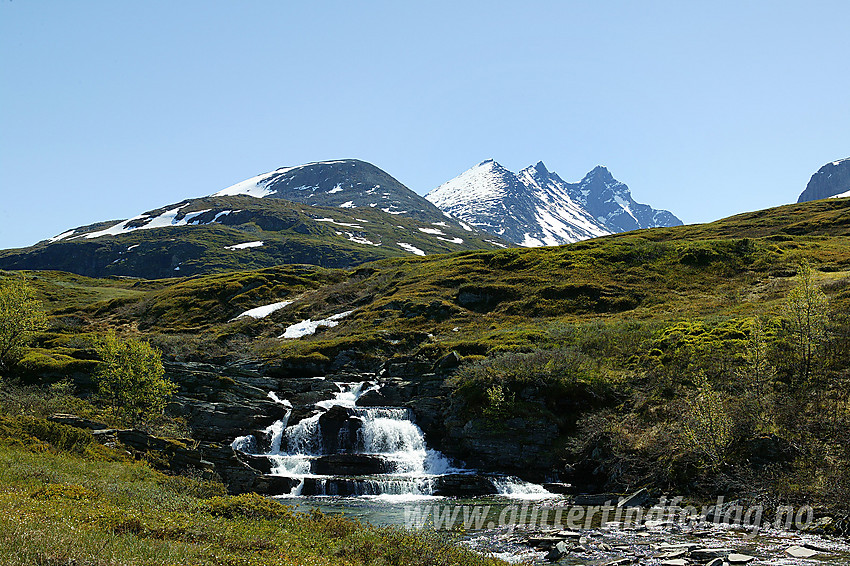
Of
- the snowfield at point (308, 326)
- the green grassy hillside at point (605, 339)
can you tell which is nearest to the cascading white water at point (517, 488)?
the green grassy hillside at point (605, 339)

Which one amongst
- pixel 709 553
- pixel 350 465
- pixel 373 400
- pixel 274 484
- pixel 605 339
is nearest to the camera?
pixel 709 553

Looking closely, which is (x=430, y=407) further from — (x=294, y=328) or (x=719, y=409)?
(x=294, y=328)

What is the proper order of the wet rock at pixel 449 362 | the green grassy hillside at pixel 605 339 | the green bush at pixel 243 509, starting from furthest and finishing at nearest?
the wet rock at pixel 449 362, the green grassy hillside at pixel 605 339, the green bush at pixel 243 509

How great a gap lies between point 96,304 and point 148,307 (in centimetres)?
1331

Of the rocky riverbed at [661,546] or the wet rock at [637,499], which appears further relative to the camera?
the wet rock at [637,499]

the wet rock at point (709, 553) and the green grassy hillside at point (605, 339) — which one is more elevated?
the green grassy hillside at point (605, 339)

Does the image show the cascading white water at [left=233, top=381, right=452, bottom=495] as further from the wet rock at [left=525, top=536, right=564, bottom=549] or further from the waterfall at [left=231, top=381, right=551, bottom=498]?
the wet rock at [left=525, top=536, right=564, bottom=549]

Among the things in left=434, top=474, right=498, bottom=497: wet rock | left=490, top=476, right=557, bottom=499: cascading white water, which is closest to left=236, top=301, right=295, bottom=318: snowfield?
left=434, top=474, right=498, bottom=497: wet rock

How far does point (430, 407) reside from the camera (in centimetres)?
4959

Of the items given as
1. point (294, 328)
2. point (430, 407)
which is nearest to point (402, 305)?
point (294, 328)

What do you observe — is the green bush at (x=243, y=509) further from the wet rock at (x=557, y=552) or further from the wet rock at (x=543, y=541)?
the wet rock at (x=543, y=541)

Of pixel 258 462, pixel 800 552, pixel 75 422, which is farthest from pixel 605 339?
pixel 75 422

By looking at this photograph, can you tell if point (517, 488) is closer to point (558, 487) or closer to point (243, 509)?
point (558, 487)

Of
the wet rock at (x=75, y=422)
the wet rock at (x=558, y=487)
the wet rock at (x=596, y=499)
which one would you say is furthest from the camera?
the wet rock at (x=558, y=487)
